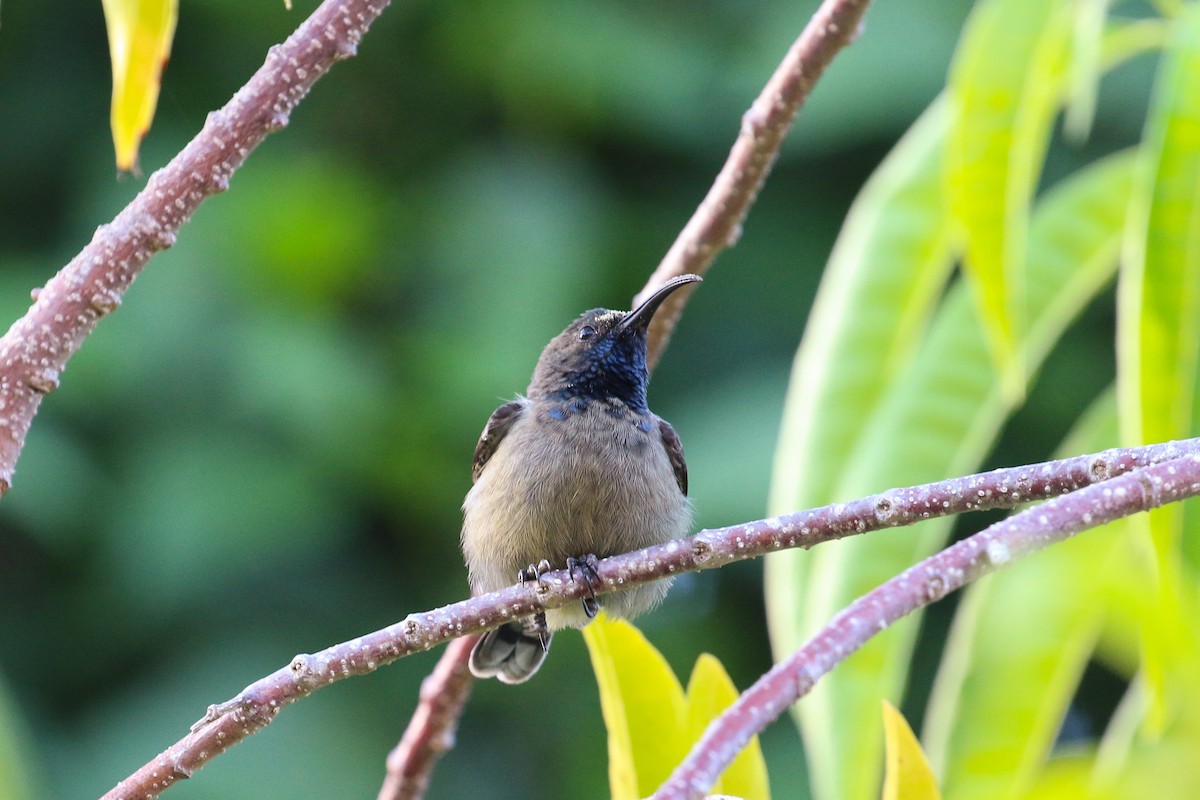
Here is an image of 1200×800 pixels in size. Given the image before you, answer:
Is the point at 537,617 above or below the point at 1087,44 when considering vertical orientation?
below

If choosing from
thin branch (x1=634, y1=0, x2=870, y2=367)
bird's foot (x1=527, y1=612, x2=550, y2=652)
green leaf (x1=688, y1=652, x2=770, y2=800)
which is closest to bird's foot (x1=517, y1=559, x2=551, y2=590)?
bird's foot (x1=527, y1=612, x2=550, y2=652)

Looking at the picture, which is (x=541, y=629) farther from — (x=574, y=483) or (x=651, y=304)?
(x=651, y=304)

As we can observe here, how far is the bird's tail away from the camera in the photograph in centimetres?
395

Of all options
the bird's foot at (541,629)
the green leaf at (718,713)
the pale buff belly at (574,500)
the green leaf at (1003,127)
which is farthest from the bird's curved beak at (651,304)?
the green leaf at (718,713)

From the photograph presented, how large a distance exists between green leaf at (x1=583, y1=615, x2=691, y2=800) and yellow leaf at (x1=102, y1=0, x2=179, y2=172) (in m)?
1.29

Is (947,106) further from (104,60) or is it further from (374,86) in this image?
(104,60)

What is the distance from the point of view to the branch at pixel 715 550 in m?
1.95

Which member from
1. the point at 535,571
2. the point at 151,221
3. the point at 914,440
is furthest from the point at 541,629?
the point at 151,221

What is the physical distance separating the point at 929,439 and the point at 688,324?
5.25 m

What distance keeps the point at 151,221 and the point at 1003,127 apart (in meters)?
1.86

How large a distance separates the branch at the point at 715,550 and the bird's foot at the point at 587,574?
1.50 feet

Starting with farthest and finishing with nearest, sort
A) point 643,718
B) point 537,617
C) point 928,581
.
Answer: point 537,617 → point 643,718 → point 928,581

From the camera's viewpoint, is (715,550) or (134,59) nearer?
(715,550)

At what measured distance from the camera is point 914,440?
121 inches
